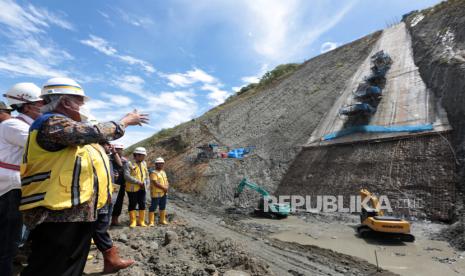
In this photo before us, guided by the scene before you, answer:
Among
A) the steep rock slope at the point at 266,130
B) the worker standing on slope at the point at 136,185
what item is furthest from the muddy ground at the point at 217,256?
the steep rock slope at the point at 266,130

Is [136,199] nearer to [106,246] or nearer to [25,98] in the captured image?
[106,246]

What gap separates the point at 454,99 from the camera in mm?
14039

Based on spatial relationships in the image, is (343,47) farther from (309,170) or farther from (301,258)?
(301,258)

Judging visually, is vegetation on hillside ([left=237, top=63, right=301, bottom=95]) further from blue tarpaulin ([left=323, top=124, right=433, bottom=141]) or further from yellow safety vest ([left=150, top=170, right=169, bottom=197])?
yellow safety vest ([left=150, top=170, right=169, bottom=197])

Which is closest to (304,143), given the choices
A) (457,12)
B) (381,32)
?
(457,12)

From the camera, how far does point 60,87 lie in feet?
7.84

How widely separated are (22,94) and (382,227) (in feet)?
27.8

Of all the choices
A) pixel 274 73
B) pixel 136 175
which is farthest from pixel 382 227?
pixel 274 73

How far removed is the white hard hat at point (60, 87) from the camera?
2.38 m

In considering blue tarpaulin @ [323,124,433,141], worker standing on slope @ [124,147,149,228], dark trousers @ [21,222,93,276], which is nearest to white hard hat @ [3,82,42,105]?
dark trousers @ [21,222,93,276]

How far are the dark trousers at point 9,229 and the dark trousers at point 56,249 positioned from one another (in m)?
0.97

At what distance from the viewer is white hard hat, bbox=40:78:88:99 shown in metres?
2.38

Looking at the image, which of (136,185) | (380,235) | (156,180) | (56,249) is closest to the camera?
(56,249)

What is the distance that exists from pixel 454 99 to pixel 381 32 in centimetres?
1611
